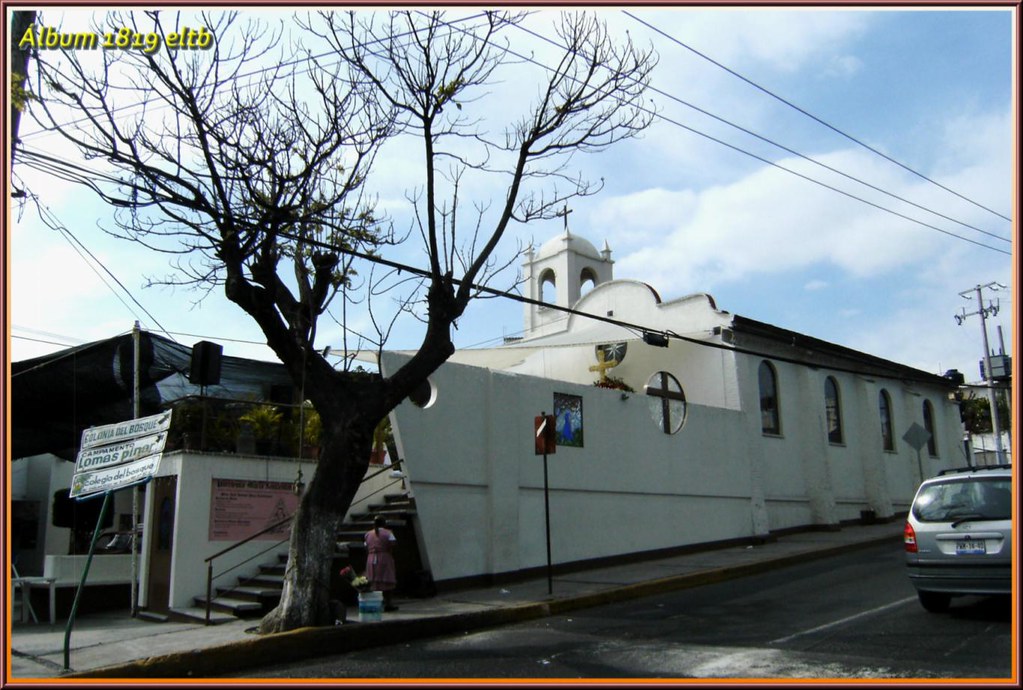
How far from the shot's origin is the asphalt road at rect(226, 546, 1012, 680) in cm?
802

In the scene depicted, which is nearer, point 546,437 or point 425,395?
point 546,437

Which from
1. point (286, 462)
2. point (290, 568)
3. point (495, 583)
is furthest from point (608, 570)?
point (290, 568)

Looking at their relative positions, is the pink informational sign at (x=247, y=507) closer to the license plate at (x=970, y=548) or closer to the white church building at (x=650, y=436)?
the white church building at (x=650, y=436)

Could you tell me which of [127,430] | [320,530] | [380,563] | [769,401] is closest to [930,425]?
[769,401]

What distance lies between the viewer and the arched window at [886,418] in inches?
1049

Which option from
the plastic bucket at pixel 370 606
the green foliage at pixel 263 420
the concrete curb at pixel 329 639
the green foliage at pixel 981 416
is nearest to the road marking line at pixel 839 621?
the concrete curb at pixel 329 639

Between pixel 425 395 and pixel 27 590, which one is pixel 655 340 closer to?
pixel 425 395

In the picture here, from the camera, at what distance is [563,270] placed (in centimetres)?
3045

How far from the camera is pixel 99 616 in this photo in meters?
13.1

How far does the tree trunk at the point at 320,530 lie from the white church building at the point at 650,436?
288cm

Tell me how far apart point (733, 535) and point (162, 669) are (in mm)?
14015

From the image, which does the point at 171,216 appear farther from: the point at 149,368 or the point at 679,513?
the point at 679,513

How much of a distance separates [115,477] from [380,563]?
3.55 metres

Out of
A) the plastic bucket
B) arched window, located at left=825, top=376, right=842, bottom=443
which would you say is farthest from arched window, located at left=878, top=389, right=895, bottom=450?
the plastic bucket
